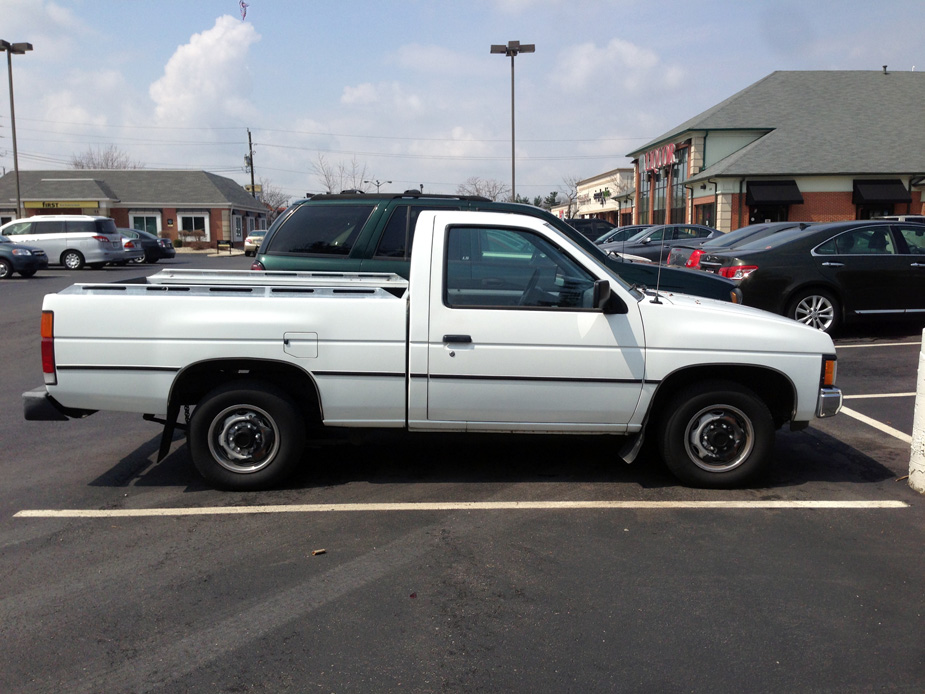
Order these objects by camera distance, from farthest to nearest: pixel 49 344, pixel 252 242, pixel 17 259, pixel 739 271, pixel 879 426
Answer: pixel 252 242
pixel 17 259
pixel 739 271
pixel 879 426
pixel 49 344

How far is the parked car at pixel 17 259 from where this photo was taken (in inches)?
982

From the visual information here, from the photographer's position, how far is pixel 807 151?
37.0m

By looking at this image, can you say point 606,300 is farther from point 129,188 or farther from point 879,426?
point 129,188

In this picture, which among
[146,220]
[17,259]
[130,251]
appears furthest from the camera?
[146,220]

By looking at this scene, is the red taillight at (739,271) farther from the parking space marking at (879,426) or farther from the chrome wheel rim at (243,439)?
the chrome wheel rim at (243,439)

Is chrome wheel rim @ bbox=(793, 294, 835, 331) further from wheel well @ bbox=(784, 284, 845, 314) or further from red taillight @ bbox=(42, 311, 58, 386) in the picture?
red taillight @ bbox=(42, 311, 58, 386)

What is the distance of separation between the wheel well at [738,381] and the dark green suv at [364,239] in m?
2.94

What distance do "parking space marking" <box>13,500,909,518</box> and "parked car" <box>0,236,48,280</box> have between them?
22.8m

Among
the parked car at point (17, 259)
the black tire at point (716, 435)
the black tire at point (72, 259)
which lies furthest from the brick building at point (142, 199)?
the black tire at point (716, 435)

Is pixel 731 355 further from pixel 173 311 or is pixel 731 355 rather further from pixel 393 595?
pixel 173 311

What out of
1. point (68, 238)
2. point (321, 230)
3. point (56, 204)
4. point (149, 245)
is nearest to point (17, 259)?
point (68, 238)

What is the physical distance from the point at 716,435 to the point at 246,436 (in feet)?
10.3

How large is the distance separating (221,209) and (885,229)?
57913 mm

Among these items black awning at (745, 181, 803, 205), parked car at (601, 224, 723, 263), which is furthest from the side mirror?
black awning at (745, 181, 803, 205)
